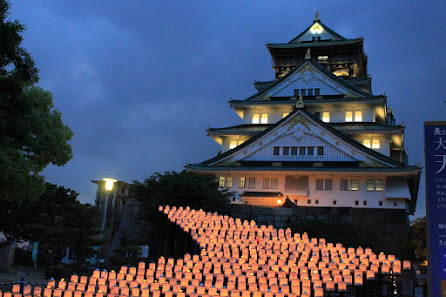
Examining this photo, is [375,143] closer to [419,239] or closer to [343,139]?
[343,139]

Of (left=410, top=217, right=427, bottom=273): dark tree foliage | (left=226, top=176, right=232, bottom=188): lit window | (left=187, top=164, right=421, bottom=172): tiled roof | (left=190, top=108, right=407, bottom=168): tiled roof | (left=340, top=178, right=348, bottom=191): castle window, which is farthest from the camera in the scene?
(left=226, top=176, right=232, bottom=188): lit window

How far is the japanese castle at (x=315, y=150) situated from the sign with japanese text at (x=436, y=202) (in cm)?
1785

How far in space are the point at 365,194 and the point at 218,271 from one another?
672 inches

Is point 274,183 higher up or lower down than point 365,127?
lower down

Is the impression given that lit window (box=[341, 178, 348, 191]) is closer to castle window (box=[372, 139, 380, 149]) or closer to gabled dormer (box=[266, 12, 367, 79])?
castle window (box=[372, 139, 380, 149])

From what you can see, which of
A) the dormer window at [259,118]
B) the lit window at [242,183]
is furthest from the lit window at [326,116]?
the lit window at [242,183]

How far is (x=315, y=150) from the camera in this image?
1224 inches

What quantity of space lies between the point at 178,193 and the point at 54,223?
7433 millimetres

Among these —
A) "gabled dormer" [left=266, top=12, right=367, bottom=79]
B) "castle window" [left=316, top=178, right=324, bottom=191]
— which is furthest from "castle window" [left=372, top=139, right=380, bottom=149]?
"gabled dormer" [left=266, top=12, right=367, bottom=79]

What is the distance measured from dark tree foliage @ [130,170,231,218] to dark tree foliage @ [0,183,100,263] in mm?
2735

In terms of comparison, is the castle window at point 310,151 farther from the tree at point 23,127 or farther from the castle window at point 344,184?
the tree at point 23,127

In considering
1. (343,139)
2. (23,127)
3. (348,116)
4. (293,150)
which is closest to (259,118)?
(293,150)

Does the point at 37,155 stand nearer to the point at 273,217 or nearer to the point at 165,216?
the point at 165,216

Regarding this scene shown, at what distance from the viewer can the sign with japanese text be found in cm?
950
